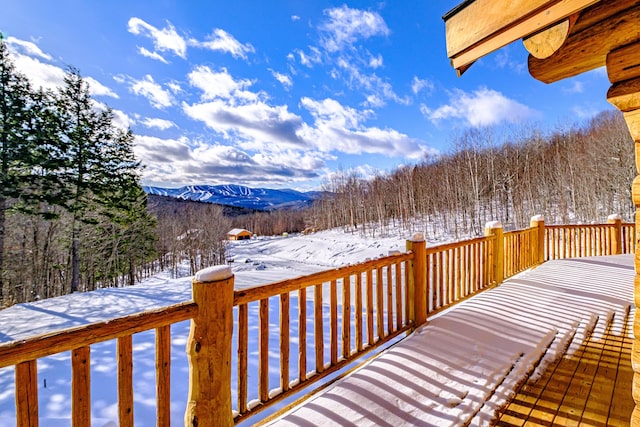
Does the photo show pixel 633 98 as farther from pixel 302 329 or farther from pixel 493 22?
pixel 302 329

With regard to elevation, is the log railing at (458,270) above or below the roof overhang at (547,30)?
below

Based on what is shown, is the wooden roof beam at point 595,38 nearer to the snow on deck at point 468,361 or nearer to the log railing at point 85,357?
the snow on deck at point 468,361

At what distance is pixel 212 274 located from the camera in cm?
163

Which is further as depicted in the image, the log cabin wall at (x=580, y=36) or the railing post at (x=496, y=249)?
the railing post at (x=496, y=249)

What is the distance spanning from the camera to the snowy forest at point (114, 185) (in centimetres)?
1217

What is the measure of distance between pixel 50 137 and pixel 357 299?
54.7 ft

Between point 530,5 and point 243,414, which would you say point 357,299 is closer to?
point 243,414

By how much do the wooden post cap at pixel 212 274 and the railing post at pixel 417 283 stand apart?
2.24m

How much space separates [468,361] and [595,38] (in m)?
2.57

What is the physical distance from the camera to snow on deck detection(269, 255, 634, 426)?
1.94 metres

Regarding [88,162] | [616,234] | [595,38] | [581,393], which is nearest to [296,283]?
[581,393]

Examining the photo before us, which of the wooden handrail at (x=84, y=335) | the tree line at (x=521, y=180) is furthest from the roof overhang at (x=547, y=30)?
the tree line at (x=521, y=180)

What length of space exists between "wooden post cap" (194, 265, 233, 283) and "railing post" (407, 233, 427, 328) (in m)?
2.24

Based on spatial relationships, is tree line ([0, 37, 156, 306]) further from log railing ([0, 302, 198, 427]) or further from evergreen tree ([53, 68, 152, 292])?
log railing ([0, 302, 198, 427])
